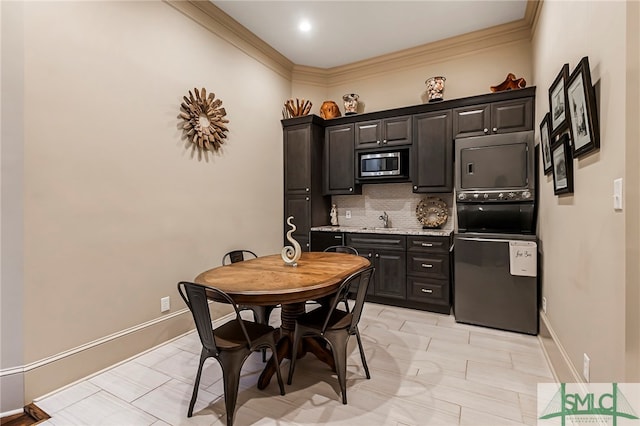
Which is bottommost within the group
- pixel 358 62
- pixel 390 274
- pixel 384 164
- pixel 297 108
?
pixel 390 274

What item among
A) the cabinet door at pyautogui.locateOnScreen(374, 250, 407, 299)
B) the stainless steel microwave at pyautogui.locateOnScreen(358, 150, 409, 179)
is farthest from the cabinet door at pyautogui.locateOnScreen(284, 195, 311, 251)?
the cabinet door at pyautogui.locateOnScreen(374, 250, 407, 299)

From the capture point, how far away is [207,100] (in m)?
3.23

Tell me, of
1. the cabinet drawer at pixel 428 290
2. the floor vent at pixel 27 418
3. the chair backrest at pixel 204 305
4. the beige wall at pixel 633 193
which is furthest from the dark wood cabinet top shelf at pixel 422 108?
the floor vent at pixel 27 418

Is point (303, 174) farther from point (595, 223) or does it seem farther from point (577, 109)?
point (595, 223)

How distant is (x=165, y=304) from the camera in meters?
2.84

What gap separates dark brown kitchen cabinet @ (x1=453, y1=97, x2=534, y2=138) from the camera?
3.30 metres

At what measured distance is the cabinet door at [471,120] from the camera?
350cm

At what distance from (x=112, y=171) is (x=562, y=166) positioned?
3268mm

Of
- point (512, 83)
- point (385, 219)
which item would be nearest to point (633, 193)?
point (512, 83)

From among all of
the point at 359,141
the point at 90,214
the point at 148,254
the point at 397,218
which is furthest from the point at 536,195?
the point at 90,214

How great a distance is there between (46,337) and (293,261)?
173 cm

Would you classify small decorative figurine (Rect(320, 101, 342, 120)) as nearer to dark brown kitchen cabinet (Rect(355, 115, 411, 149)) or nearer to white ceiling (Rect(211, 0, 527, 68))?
dark brown kitchen cabinet (Rect(355, 115, 411, 149))

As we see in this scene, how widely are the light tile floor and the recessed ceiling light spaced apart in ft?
11.5

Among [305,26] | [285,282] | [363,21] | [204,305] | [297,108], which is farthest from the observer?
[297,108]
